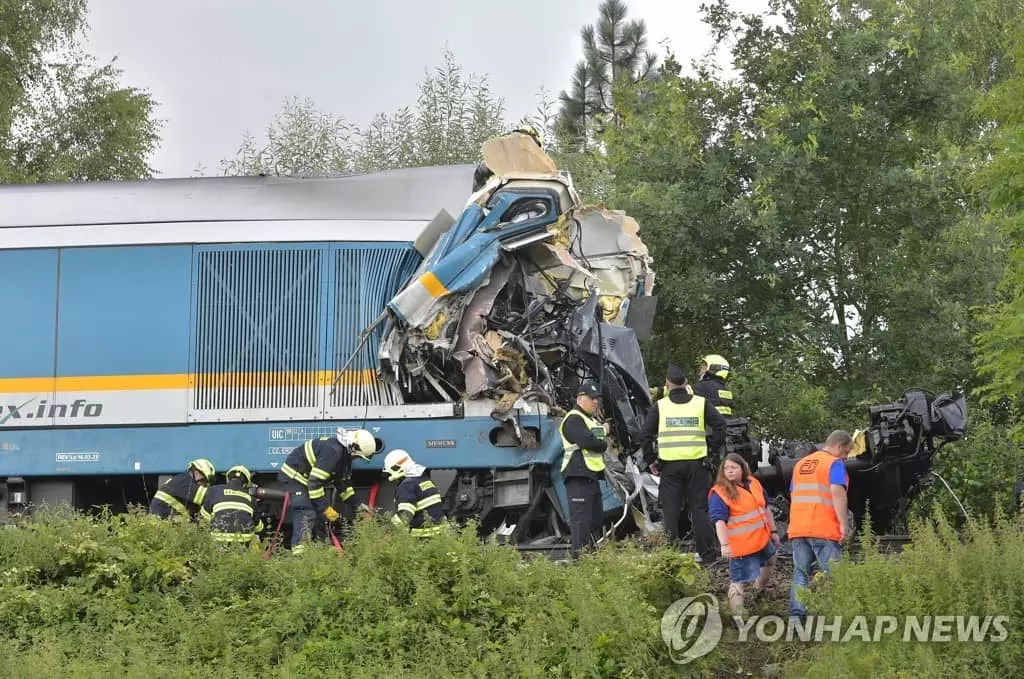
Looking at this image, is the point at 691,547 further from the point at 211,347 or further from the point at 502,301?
the point at 211,347

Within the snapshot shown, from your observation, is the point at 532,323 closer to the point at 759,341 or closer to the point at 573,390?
the point at 573,390

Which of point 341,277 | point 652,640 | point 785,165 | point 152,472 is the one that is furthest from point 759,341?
point 652,640

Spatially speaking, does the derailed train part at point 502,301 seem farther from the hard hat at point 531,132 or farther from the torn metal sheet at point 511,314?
the hard hat at point 531,132

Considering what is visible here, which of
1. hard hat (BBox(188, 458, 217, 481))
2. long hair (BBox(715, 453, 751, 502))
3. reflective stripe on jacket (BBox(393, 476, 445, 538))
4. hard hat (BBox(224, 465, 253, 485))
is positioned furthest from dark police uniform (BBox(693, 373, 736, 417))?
hard hat (BBox(188, 458, 217, 481))

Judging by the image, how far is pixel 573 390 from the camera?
1154 cm

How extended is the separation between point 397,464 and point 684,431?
225cm

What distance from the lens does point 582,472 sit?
1027 cm

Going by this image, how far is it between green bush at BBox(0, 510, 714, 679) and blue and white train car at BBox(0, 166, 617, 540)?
2053 mm

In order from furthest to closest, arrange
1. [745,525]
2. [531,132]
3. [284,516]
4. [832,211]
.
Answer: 1. [832,211]
2. [531,132]
3. [284,516]
4. [745,525]

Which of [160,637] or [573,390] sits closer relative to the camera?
[160,637]

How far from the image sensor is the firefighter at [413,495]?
402 inches

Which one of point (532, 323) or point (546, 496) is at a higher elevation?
point (532, 323)

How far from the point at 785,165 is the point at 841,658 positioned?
359 inches

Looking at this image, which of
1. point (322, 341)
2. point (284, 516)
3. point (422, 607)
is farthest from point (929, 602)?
point (322, 341)
